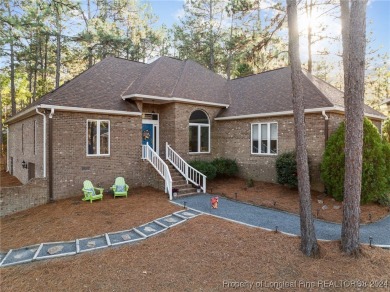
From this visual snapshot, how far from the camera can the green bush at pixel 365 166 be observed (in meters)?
9.48

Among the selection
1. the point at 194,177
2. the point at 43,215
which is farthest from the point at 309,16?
the point at 43,215

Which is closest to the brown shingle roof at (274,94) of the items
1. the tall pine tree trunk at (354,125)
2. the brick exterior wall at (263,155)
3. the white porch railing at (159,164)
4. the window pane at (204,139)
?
the brick exterior wall at (263,155)

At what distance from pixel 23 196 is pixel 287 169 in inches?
436

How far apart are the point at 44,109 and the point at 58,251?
262 inches

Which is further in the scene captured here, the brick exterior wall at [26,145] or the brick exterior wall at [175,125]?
the brick exterior wall at [175,125]

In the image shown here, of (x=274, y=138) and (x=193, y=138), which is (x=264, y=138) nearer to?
(x=274, y=138)

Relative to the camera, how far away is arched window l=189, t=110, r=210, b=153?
47.9 feet

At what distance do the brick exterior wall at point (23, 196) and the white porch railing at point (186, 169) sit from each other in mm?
5853

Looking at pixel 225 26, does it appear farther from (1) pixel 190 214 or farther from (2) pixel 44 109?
(1) pixel 190 214

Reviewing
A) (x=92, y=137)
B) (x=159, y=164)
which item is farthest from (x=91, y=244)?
(x=92, y=137)

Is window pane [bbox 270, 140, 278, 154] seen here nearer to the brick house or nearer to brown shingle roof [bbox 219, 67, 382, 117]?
the brick house

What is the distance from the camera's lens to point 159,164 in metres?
12.1

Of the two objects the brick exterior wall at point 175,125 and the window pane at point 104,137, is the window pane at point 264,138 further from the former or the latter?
the window pane at point 104,137

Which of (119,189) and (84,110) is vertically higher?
(84,110)
